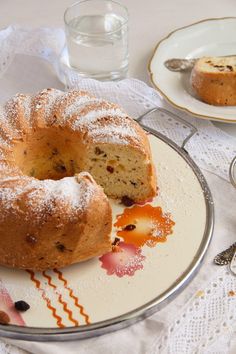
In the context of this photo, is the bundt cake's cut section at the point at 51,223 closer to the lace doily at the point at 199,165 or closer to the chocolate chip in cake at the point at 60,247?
the chocolate chip in cake at the point at 60,247

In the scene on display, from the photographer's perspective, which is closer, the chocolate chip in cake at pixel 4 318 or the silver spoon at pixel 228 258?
the chocolate chip in cake at pixel 4 318

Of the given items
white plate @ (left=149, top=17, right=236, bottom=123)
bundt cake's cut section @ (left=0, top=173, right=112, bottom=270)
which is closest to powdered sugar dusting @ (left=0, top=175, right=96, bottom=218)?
bundt cake's cut section @ (left=0, top=173, right=112, bottom=270)

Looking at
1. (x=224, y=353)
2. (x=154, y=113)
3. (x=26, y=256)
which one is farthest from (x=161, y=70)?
(x=224, y=353)

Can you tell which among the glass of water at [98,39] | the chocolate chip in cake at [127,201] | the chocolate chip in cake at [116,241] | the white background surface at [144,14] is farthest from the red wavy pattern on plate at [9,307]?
the white background surface at [144,14]

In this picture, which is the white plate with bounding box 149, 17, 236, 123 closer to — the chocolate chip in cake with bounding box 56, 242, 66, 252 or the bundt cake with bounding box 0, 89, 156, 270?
the bundt cake with bounding box 0, 89, 156, 270

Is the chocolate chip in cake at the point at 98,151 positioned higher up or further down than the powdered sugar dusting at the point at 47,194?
further down

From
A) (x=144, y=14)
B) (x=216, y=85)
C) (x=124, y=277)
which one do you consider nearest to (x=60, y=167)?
(x=124, y=277)

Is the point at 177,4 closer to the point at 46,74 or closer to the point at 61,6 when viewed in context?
the point at 61,6

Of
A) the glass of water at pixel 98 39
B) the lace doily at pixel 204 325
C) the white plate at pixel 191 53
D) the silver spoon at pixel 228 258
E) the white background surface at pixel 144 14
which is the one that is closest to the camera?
the lace doily at pixel 204 325
